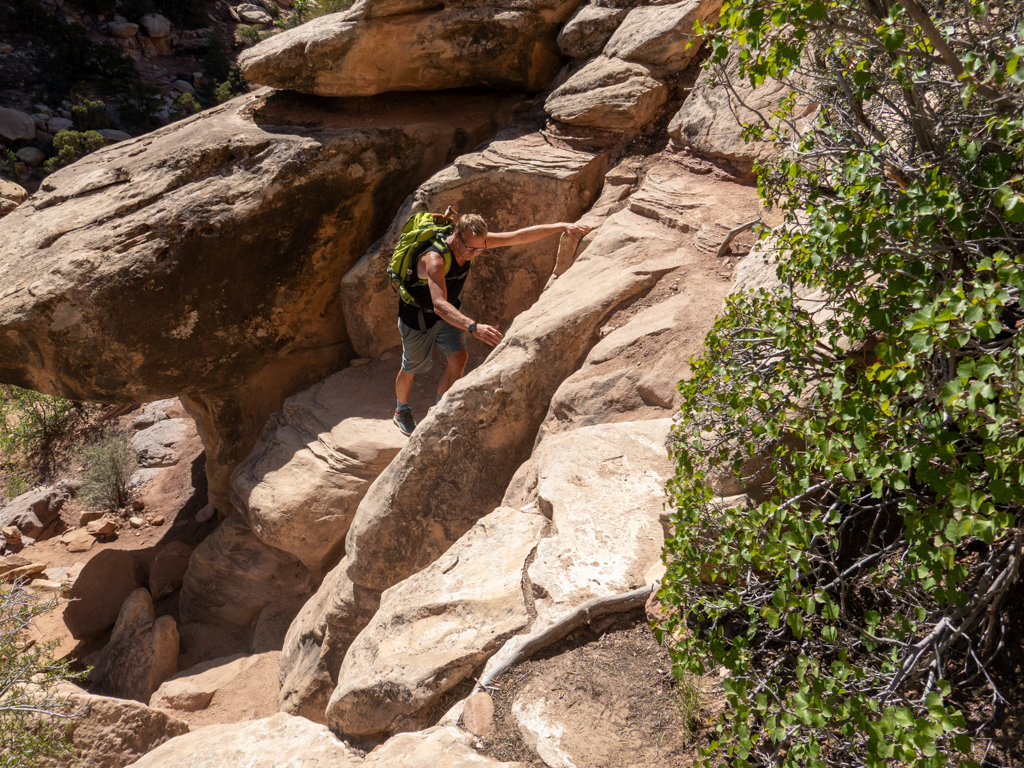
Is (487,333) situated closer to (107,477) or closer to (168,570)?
(168,570)

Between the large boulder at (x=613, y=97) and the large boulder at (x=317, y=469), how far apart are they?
3557mm

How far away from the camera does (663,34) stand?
247 inches

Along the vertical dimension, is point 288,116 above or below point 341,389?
above

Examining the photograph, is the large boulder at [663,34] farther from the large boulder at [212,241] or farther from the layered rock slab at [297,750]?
the layered rock slab at [297,750]

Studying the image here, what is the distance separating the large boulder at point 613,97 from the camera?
6.36 m

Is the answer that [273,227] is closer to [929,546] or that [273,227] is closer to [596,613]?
[596,613]

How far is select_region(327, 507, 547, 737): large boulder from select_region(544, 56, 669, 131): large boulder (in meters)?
4.12

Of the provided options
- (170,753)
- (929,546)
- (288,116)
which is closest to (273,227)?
(288,116)

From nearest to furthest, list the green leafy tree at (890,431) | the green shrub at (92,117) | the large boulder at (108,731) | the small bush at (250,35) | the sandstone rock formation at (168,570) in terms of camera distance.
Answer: the green leafy tree at (890,431) < the large boulder at (108,731) < the sandstone rock formation at (168,570) < the green shrub at (92,117) < the small bush at (250,35)

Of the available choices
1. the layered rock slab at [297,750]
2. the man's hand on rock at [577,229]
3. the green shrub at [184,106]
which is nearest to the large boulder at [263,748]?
the layered rock slab at [297,750]

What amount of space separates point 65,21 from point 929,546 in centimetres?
2540

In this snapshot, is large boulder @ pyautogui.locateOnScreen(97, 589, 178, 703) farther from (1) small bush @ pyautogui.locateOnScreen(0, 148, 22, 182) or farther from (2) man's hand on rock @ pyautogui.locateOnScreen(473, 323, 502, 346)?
(1) small bush @ pyautogui.locateOnScreen(0, 148, 22, 182)

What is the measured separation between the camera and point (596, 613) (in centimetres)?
293

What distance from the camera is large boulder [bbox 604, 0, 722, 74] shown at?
6.16 metres
